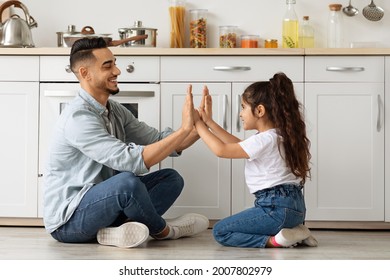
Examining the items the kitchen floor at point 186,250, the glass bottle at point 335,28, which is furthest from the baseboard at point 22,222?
the glass bottle at point 335,28

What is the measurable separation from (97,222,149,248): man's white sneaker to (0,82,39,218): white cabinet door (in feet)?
2.91

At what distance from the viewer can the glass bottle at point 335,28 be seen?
4.39 m

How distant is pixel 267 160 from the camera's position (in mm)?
3227

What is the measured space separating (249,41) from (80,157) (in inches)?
56.3

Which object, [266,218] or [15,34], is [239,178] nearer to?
[266,218]

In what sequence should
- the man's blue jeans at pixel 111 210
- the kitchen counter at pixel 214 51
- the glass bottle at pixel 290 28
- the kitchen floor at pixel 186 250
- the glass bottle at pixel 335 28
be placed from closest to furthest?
the kitchen floor at pixel 186 250 → the man's blue jeans at pixel 111 210 → the kitchen counter at pixel 214 51 → the glass bottle at pixel 290 28 → the glass bottle at pixel 335 28

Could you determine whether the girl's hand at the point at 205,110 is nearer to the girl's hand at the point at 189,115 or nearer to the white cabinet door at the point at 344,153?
the girl's hand at the point at 189,115

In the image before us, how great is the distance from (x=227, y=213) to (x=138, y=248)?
84 centimetres

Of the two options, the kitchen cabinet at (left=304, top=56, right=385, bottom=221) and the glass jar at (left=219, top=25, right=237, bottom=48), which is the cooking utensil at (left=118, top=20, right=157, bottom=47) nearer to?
the glass jar at (left=219, top=25, right=237, bottom=48)

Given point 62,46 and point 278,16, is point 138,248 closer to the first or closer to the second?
point 62,46

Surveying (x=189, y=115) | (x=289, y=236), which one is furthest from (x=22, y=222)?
(x=289, y=236)

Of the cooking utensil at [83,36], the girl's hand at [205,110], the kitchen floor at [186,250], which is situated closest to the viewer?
the kitchen floor at [186,250]

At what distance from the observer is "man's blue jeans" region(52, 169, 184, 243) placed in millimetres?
3125

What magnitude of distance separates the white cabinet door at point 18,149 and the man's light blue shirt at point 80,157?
25.2 inches
